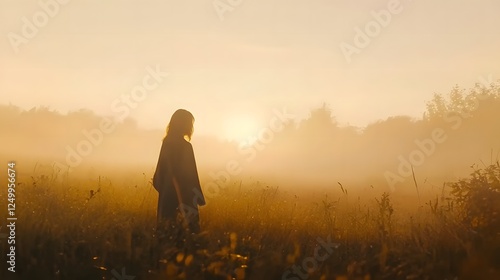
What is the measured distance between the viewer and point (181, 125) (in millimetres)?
7434

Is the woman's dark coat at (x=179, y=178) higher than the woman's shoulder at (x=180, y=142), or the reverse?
the woman's shoulder at (x=180, y=142)

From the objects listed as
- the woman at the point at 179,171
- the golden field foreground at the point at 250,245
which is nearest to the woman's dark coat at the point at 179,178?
the woman at the point at 179,171

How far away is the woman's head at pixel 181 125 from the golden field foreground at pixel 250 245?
1.57 meters

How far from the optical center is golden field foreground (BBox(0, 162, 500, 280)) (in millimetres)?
4453

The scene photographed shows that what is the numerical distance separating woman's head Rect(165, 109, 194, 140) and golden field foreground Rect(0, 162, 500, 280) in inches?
61.7

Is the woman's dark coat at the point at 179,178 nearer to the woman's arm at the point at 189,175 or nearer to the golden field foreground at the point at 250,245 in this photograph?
the woman's arm at the point at 189,175

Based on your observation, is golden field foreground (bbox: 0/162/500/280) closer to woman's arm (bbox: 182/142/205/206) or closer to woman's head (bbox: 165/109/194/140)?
woman's arm (bbox: 182/142/205/206)

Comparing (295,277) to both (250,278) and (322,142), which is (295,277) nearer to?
(250,278)

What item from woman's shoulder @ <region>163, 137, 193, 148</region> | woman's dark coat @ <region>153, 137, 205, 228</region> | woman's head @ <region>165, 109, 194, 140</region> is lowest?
woman's dark coat @ <region>153, 137, 205, 228</region>

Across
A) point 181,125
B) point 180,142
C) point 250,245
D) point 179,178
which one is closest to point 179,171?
point 179,178

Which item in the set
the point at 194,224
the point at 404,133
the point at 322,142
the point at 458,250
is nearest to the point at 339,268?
the point at 458,250

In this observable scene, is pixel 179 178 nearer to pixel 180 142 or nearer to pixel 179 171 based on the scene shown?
pixel 179 171

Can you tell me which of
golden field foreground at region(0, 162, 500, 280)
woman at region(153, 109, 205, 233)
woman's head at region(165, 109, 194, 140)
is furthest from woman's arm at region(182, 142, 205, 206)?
golden field foreground at region(0, 162, 500, 280)

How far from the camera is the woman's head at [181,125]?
24.4ft
